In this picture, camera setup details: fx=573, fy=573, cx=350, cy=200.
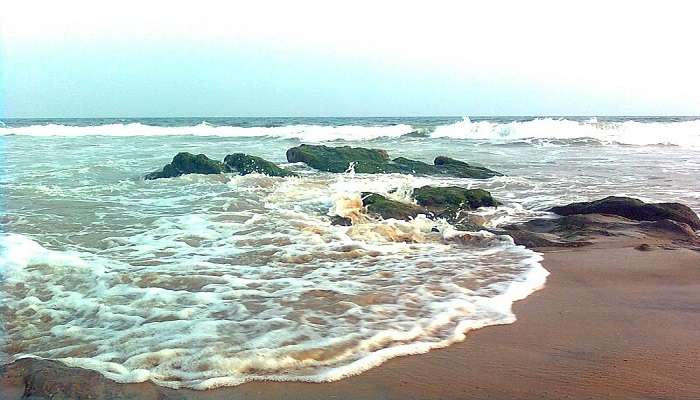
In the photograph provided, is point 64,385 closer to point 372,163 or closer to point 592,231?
point 592,231

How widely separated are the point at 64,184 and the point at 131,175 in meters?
2.17

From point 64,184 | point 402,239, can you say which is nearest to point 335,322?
point 402,239

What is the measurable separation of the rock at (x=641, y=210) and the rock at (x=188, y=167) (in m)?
7.72

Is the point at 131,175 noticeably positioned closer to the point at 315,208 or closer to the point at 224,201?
the point at 224,201

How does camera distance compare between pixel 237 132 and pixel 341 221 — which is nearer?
pixel 341 221

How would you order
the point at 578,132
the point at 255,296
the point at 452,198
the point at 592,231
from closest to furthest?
the point at 255,296
the point at 592,231
the point at 452,198
the point at 578,132

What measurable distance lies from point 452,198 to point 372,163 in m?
5.99

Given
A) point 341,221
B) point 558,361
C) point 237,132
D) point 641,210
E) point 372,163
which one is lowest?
point 558,361

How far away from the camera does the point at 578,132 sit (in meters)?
34.2

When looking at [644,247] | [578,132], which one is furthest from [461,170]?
[578,132]

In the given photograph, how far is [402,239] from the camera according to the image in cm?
676

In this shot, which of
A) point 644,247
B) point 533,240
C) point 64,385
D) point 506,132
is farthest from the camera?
point 506,132

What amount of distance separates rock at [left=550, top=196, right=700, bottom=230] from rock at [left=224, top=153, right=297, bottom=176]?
661 cm

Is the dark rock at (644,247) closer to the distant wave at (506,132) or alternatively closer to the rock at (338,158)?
the rock at (338,158)
